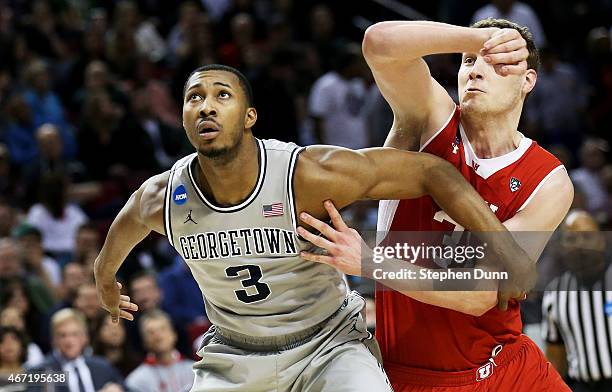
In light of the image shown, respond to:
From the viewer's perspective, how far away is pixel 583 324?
7000 millimetres

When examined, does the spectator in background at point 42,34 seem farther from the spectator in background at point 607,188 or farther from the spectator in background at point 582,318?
the spectator in background at point 582,318

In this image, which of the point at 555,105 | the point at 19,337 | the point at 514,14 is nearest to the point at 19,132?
the point at 19,337

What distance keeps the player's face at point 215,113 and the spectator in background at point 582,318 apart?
351 centimetres

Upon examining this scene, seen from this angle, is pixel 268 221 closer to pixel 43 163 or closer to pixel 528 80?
pixel 528 80

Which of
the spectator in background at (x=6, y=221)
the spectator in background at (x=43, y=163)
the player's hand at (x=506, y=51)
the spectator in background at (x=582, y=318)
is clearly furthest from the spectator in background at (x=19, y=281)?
the player's hand at (x=506, y=51)

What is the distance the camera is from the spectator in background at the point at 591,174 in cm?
994

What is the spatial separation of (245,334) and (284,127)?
6.54 m

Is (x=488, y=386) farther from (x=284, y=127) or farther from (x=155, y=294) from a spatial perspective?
(x=284, y=127)

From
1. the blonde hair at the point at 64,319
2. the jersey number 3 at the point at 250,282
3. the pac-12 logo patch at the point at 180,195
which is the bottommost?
the blonde hair at the point at 64,319

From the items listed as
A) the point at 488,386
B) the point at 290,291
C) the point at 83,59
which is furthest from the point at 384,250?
the point at 83,59

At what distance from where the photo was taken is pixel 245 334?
408 cm

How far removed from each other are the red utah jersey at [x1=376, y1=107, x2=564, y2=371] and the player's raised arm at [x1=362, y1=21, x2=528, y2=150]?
0.30ft

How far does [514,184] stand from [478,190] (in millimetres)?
154

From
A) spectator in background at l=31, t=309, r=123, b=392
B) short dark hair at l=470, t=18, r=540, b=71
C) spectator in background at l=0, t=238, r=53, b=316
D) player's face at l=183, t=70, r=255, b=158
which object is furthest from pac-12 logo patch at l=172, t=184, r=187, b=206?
spectator in background at l=0, t=238, r=53, b=316
